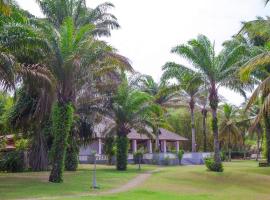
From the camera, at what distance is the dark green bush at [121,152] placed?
Result: 120 ft

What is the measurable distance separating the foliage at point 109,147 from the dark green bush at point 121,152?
10.3ft

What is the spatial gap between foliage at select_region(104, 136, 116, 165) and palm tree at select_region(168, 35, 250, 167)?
11031mm

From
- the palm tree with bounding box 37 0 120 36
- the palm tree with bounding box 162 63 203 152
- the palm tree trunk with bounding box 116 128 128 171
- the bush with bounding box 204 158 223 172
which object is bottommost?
the bush with bounding box 204 158 223 172

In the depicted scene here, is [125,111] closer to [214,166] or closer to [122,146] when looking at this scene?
[122,146]

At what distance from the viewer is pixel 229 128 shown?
6384 cm

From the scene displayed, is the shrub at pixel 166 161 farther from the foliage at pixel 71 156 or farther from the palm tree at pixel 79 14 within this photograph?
the palm tree at pixel 79 14

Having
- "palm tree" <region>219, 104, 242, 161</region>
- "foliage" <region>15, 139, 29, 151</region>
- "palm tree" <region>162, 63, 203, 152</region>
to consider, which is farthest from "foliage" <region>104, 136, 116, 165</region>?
"palm tree" <region>219, 104, 242, 161</region>

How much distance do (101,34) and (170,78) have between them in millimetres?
6354

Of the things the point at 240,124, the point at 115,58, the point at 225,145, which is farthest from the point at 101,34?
the point at 225,145

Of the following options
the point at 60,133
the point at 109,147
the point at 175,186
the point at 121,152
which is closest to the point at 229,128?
the point at 109,147

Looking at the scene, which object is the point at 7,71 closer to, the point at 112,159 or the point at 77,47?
the point at 77,47

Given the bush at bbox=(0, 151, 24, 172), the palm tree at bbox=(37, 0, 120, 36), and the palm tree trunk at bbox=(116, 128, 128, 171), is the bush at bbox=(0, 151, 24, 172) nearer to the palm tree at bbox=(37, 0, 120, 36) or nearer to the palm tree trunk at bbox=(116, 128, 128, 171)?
the palm tree trunk at bbox=(116, 128, 128, 171)

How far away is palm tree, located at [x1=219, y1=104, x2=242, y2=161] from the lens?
63.6 m

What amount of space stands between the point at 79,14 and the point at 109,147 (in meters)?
14.4
